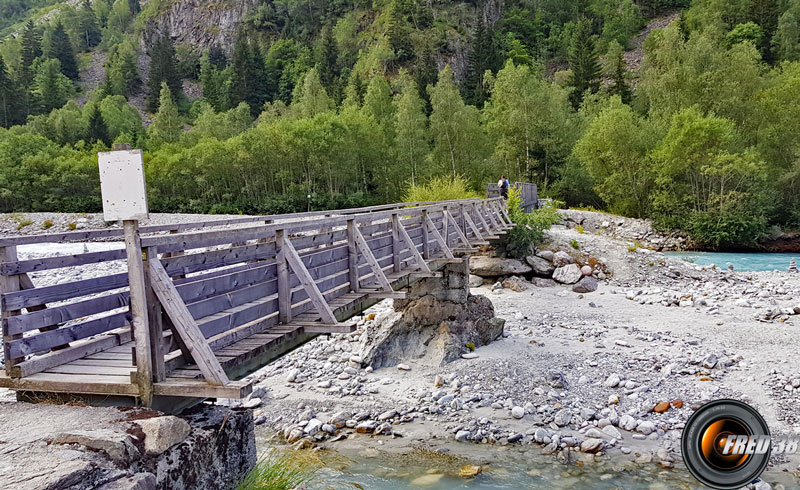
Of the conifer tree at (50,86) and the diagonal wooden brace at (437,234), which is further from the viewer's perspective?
the conifer tree at (50,86)

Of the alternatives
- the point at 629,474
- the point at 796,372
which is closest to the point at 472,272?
the point at 796,372

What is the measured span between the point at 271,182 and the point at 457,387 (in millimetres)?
43283

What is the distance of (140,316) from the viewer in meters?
3.95

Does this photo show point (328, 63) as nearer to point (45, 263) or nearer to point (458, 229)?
point (458, 229)

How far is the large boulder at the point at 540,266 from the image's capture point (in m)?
21.6

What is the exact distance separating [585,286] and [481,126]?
29810mm

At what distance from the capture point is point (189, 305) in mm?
4508

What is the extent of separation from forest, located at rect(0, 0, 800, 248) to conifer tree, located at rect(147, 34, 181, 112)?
857cm

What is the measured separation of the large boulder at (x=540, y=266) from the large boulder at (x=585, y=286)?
1.38 m

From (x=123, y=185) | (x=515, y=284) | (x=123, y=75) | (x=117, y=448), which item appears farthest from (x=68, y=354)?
(x=123, y=75)

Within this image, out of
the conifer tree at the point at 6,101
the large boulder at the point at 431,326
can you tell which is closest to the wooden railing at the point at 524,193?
the large boulder at the point at 431,326

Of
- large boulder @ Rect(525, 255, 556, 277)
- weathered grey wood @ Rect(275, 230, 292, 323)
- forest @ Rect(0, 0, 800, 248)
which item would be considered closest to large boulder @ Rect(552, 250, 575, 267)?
large boulder @ Rect(525, 255, 556, 277)

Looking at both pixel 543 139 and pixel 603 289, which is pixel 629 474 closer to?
pixel 603 289

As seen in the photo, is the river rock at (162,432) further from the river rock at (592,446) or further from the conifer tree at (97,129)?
→ the conifer tree at (97,129)
